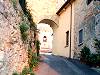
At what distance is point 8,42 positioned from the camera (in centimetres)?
710

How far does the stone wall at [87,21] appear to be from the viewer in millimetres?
15493

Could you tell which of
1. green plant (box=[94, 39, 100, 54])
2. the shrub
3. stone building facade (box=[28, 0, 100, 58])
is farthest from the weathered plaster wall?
green plant (box=[94, 39, 100, 54])

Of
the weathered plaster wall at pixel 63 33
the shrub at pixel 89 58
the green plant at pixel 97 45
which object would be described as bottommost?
the shrub at pixel 89 58

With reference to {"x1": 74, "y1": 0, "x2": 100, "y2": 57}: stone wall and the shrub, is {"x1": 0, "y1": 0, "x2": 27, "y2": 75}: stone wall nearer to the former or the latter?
the shrub

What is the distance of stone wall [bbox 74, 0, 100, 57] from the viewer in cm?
1549

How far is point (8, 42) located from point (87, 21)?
35.0 ft

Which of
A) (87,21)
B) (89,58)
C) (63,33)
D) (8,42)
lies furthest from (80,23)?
(8,42)

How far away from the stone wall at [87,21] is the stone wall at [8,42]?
25.5 ft

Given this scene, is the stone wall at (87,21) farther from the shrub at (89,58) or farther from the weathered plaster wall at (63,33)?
the weathered plaster wall at (63,33)

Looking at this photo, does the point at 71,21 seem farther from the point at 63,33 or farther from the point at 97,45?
the point at 97,45

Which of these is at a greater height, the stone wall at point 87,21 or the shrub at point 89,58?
the stone wall at point 87,21

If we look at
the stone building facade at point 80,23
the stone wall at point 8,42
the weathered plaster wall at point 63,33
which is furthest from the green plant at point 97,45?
the stone wall at point 8,42

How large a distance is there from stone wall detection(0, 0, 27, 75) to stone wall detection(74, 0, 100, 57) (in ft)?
25.5

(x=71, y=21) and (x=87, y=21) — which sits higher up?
(x=71, y=21)
